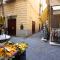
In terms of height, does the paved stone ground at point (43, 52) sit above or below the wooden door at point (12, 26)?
below

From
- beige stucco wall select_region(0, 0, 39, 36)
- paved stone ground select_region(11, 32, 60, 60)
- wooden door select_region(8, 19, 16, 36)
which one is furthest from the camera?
wooden door select_region(8, 19, 16, 36)

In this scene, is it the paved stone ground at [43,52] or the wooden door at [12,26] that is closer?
the paved stone ground at [43,52]

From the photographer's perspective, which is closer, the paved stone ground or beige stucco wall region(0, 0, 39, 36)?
the paved stone ground

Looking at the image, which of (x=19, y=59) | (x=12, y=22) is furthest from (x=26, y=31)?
(x=19, y=59)

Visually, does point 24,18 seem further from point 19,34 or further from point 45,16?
point 45,16

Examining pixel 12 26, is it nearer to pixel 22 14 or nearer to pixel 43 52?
pixel 22 14

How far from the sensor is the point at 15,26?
1941cm

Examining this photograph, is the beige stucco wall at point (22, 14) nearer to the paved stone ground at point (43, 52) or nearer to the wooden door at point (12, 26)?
the wooden door at point (12, 26)

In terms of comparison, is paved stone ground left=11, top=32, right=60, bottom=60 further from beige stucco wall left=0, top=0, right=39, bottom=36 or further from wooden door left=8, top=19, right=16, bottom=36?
wooden door left=8, top=19, right=16, bottom=36

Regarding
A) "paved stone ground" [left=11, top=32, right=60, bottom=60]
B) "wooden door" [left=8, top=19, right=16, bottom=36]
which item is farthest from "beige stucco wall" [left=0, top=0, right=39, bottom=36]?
"paved stone ground" [left=11, top=32, right=60, bottom=60]

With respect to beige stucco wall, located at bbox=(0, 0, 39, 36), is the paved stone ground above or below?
below

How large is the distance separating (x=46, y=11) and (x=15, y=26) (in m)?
4.71

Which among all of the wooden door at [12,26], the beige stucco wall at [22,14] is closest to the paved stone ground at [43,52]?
the beige stucco wall at [22,14]

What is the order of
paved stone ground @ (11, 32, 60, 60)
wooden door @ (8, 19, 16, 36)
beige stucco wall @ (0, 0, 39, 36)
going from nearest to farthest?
paved stone ground @ (11, 32, 60, 60), beige stucco wall @ (0, 0, 39, 36), wooden door @ (8, 19, 16, 36)
